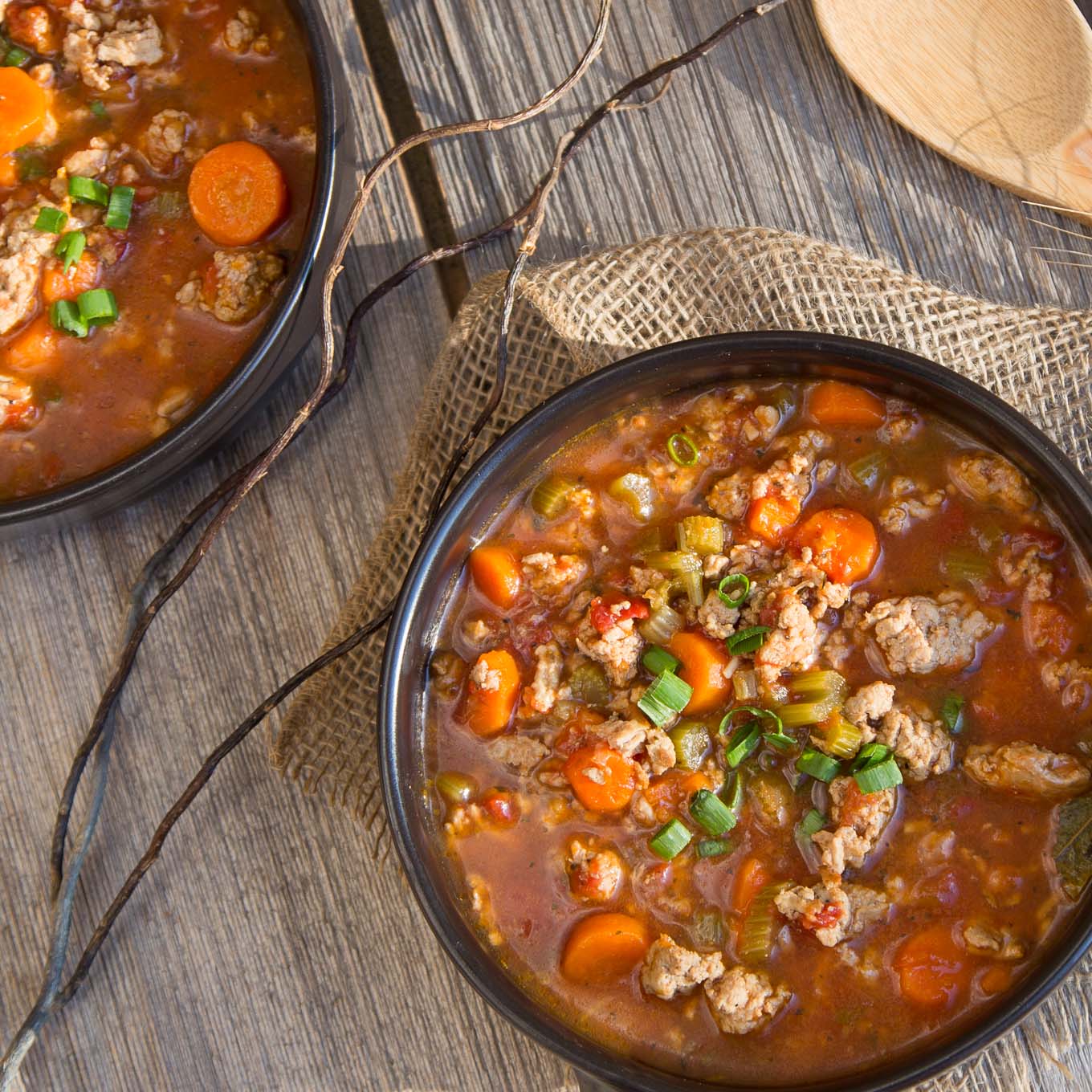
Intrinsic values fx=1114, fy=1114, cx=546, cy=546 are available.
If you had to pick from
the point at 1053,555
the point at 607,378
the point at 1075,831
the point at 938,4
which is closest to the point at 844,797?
the point at 1075,831

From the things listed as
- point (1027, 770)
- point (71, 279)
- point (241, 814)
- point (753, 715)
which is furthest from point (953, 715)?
point (71, 279)

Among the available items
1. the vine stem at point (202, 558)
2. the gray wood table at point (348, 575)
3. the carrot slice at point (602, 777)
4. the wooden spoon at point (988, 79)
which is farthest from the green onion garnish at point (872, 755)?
the wooden spoon at point (988, 79)

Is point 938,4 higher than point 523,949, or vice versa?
point 938,4

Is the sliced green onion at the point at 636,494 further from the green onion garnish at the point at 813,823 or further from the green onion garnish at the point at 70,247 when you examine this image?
the green onion garnish at the point at 70,247

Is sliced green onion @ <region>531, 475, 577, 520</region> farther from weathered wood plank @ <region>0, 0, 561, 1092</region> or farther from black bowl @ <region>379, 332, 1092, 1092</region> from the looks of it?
weathered wood plank @ <region>0, 0, 561, 1092</region>

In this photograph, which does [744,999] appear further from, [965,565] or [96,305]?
[96,305]

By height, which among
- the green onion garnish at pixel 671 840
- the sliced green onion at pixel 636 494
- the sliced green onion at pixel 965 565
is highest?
the sliced green onion at pixel 636 494

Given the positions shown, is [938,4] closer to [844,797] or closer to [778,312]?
[778,312]
